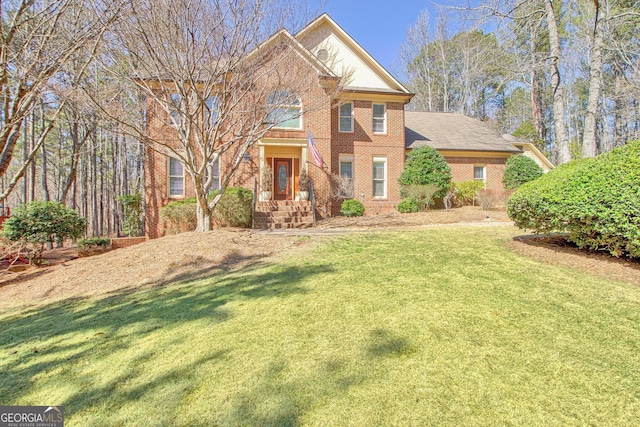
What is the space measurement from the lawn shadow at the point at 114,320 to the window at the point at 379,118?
11.8m

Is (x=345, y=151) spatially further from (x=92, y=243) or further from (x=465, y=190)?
(x=92, y=243)

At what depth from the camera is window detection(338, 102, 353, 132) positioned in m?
15.3

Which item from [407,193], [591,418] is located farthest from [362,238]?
[407,193]

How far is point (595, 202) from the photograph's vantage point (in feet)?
16.0

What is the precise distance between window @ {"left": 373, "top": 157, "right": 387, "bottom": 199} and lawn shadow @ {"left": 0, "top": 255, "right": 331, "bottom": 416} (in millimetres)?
10691

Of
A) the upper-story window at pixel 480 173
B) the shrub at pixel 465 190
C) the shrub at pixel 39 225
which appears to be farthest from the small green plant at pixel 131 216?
the upper-story window at pixel 480 173

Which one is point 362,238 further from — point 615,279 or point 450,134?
A: point 450,134

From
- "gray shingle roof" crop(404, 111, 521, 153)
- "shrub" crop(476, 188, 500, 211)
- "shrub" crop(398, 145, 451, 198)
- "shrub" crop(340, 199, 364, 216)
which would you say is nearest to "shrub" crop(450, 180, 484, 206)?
"shrub" crop(398, 145, 451, 198)

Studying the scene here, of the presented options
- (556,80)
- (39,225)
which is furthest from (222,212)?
(556,80)

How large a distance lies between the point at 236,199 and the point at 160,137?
3.23 meters

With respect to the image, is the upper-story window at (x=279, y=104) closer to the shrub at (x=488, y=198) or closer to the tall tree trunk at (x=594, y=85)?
the tall tree trunk at (x=594, y=85)

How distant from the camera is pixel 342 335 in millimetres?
2945

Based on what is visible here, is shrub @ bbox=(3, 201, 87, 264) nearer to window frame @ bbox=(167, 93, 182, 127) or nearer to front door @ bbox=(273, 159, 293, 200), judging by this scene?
window frame @ bbox=(167, 93, 182, 127)

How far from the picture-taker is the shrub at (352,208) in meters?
13.7
